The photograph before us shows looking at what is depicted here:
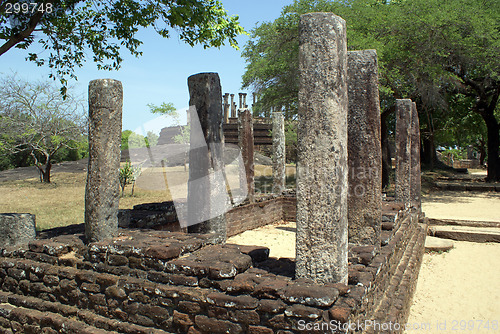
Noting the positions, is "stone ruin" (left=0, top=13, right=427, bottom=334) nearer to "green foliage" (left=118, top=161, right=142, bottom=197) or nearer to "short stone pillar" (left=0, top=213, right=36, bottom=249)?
"short stone pillar" (left=0, top=213, right=36, bottom=249)

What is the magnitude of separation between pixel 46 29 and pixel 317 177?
6.96m

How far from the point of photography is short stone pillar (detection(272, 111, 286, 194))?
13297 millimetres

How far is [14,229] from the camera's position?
5.31 m

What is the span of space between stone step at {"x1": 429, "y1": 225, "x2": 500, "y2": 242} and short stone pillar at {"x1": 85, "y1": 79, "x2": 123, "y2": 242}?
8.26m

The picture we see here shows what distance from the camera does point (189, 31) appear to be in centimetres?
927

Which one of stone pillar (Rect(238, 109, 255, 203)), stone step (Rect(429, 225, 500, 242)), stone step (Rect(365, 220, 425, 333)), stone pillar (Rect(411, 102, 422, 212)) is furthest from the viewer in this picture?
stone pillar (Rect(238, 109, 255, 203))

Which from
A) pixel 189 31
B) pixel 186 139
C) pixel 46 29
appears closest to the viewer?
pixel 46 29

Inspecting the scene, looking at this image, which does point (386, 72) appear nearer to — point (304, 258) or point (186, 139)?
point (304, 258)


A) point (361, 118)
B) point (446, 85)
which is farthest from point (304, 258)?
point (446, 85)

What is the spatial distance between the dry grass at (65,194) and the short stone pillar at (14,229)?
14.1 feet

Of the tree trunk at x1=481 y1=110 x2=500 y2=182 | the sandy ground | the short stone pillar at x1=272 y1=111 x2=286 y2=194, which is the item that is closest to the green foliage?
the short stone pillar at x1=272 y1=111 x2=286 y2=194

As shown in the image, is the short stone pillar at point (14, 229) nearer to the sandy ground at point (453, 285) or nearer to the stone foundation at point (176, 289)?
the stone foundation at point (176, 289)

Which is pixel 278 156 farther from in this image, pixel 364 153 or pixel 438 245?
pixel 364 153

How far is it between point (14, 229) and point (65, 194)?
1174cm
